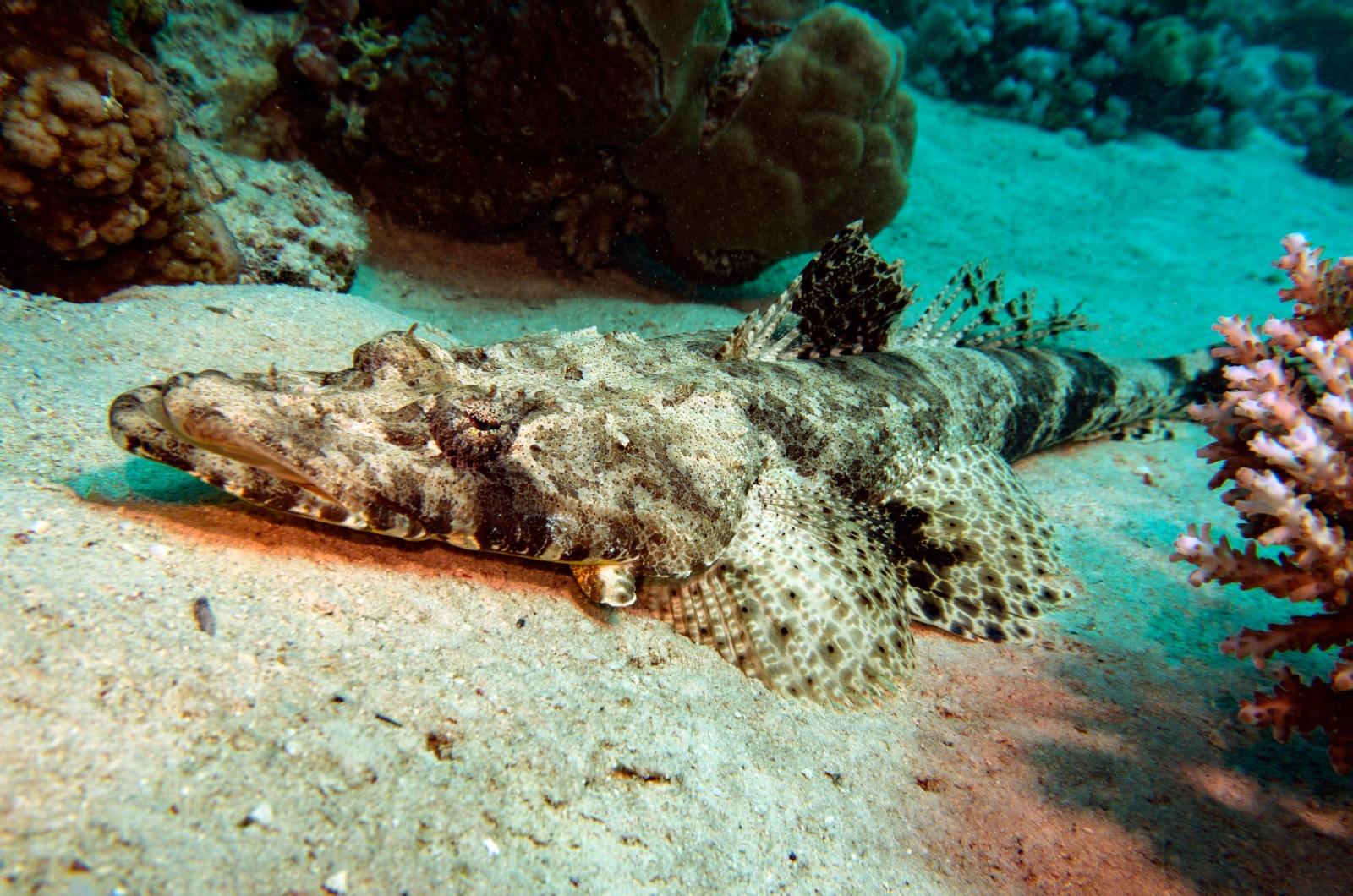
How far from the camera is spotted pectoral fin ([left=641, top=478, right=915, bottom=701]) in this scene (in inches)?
128

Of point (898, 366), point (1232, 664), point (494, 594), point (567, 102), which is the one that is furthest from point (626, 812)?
point (567, 102)

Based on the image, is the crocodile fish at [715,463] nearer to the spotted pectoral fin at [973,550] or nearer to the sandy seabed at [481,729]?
the spotted pectoral fin at [973,550]

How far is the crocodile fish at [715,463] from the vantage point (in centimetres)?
256

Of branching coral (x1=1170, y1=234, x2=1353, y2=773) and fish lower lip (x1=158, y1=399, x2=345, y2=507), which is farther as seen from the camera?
branching coral (x1=1170, y1=234, x2=1353, y2=773)

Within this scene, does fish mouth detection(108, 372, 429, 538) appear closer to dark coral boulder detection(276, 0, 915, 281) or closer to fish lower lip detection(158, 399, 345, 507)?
fish lower lip detection(158, 399, 345, 507)

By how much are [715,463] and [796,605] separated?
2.96 feet

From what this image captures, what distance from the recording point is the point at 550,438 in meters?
3.06

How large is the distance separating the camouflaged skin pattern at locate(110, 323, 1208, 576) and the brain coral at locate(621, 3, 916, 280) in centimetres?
369

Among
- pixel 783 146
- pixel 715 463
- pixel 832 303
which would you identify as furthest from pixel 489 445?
pixel 783 146

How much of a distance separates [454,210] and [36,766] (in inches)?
303

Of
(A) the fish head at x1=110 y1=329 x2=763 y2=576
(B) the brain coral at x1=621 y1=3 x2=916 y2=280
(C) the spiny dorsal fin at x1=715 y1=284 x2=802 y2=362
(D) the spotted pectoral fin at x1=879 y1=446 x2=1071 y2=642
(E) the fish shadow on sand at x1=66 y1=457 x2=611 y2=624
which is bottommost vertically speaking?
(E) the fish shadow on sand at x1=66 y1=457 x2=611 y2=624

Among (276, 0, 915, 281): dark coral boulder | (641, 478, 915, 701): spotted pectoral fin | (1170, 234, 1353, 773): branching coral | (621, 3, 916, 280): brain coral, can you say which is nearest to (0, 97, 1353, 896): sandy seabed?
(641, 478, 915, 701): spotted pectoral fin

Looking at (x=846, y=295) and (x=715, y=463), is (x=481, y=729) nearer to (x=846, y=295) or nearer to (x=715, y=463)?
(x=715, y=463)

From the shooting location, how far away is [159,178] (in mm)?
4539
